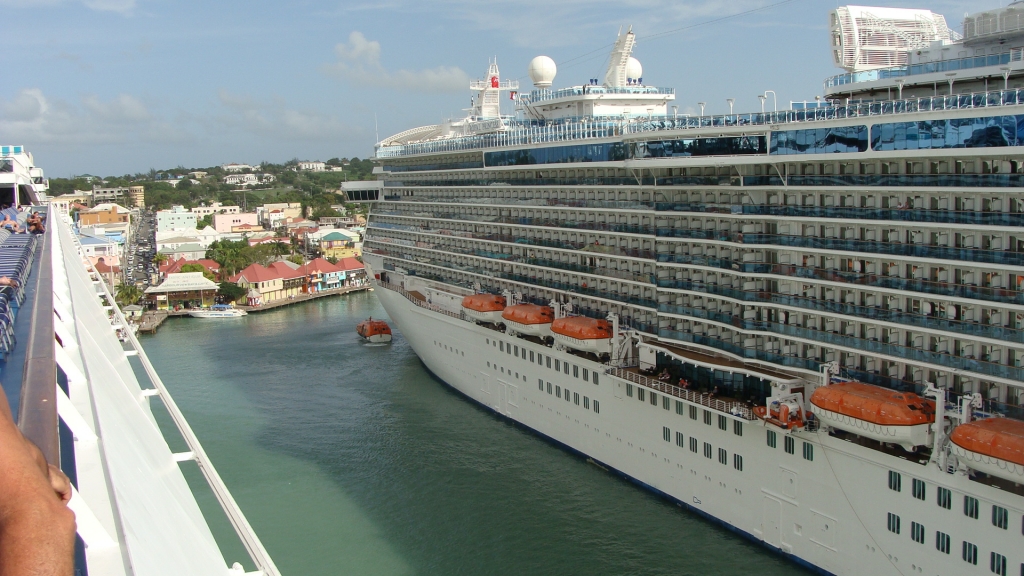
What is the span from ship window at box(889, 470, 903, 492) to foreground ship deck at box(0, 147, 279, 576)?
1117cm

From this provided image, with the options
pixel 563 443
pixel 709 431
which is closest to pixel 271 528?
pixel 563 443

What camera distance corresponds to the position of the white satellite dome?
27.6 m

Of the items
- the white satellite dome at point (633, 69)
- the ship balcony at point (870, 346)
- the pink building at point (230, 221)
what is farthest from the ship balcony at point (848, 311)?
the pink building at point (230, 221)

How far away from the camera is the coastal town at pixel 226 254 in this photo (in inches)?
2018

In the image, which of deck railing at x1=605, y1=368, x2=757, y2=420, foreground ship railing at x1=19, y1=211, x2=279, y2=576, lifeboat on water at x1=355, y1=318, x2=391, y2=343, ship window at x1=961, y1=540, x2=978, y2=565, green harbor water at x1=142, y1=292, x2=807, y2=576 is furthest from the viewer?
lifeboat on water at x1=355, y1=318, x2=391, y2=343

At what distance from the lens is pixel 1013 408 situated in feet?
42.4

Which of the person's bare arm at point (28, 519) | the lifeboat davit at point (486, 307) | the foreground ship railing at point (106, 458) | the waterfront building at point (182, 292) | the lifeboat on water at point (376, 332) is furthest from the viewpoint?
the waterfront building at point (182, 292)

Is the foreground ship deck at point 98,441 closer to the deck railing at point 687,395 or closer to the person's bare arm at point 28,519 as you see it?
the person's bare arm at point 28,519

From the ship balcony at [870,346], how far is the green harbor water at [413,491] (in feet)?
14.4

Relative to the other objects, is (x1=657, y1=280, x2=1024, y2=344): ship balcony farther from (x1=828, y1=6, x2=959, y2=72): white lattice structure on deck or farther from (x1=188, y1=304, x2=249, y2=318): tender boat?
(x1=188, y1=304, x2=249, y2=318): tender boat

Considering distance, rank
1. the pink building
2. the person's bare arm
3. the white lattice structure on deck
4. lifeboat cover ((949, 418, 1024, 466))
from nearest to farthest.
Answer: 1. the person's bare arm
2. lifeboat cover ((949, 418, 1024, 466))
3. the white lattice structure on deck
4. the pink building

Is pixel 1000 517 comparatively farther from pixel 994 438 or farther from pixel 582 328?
pixel 582 328

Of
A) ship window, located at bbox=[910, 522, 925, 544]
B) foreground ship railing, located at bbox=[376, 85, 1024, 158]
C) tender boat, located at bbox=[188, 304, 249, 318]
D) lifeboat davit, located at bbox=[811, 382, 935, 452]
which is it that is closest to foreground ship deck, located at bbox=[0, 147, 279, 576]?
lifeboat davit, located at bbox=[811, 382, 935, 452]

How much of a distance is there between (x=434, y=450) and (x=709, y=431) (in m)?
8.41
